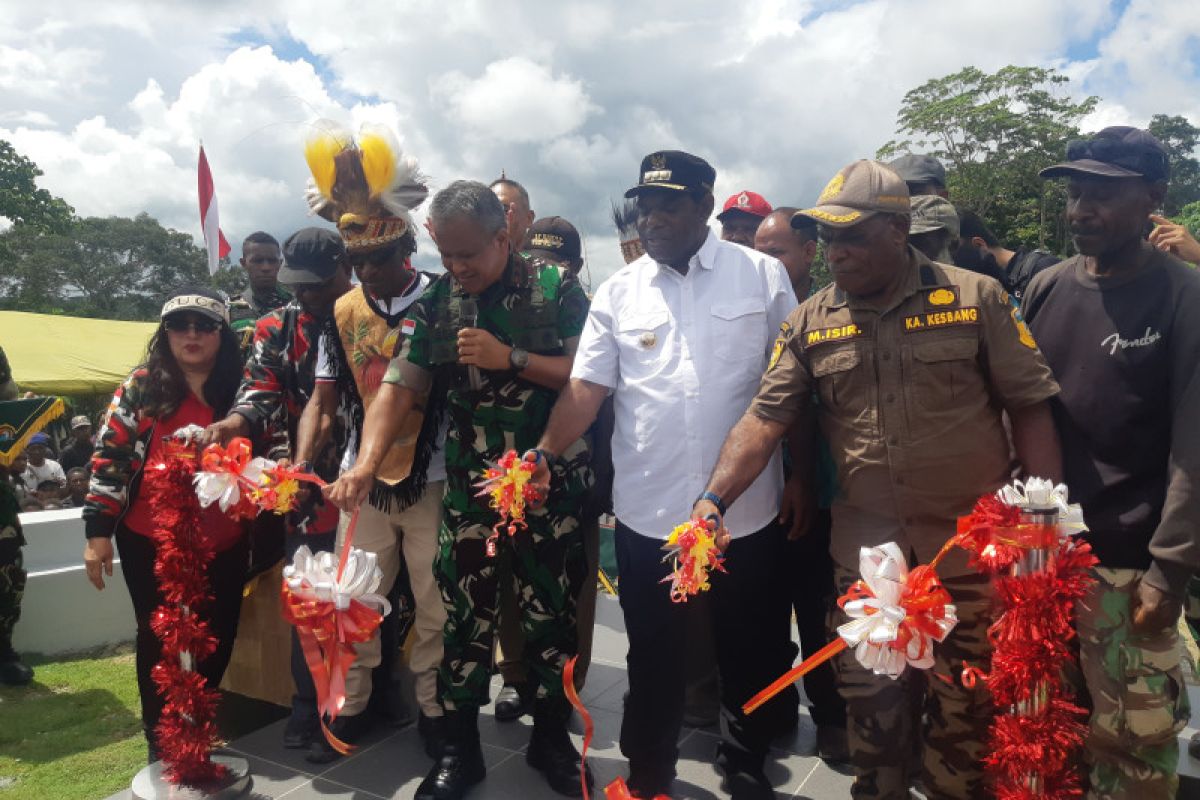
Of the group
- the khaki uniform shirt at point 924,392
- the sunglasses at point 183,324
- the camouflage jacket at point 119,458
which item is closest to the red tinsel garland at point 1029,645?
the khaki uniform shirt at point 924,392

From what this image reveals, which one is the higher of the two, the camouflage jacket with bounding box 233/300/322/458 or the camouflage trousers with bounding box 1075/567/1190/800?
the camouflage jacket with bounding box 233/300/322/458

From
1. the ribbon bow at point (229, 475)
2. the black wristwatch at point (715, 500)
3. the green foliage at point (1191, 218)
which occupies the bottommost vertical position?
the black wristwatch at point (715, 500)

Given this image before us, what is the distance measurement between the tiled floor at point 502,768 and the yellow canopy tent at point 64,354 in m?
12.5

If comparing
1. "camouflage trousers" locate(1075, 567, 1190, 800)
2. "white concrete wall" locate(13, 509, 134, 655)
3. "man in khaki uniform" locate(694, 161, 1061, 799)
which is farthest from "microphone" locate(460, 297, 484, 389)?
"white concrete wall" locate(13, 509, 134, 655)

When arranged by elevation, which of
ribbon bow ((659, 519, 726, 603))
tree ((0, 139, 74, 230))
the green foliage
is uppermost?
tree ((0, 139, 74, 230))

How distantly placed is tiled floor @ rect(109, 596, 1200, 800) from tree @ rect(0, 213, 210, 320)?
1771 inches

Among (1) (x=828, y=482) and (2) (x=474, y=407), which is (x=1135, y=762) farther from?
(2) (x=474, y=407)

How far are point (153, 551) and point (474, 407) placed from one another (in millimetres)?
1510

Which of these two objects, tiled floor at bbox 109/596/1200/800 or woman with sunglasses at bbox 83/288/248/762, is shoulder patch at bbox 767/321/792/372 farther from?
woman with sunglasses at bbox 83/288/248/762

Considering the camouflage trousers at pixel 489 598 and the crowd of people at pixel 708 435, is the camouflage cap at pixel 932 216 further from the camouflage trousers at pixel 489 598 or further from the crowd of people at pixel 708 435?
the camouflage trousers at pixel 489 598

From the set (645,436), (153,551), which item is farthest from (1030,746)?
(153,551)

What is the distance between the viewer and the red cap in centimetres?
478

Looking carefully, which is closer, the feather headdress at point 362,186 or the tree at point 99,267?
the feather headdress at point 362,186

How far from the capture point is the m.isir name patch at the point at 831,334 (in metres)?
2.58
